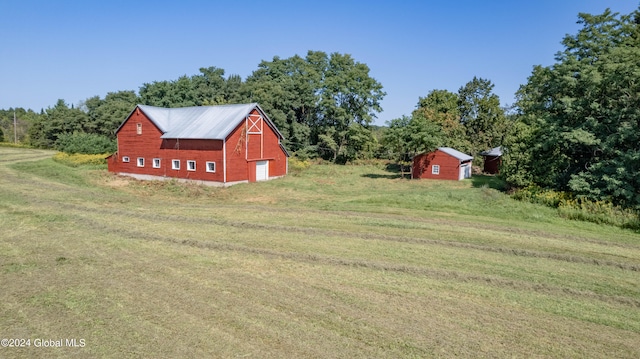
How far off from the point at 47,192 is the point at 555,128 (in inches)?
1328

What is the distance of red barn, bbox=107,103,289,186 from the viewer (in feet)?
108

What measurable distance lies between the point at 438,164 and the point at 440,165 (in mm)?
250

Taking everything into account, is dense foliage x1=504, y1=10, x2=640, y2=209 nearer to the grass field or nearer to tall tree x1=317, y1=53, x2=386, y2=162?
the grass field

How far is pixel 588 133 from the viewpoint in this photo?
24734 mm

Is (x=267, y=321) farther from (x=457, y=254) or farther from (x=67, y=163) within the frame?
(x=67, y=163)

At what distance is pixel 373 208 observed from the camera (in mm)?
23172

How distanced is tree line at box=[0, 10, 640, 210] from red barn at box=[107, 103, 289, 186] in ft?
50.1

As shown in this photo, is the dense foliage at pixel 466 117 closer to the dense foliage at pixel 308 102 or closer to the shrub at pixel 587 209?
the dense foliage at pixel 308 102

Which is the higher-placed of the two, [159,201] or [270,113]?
[270,113]

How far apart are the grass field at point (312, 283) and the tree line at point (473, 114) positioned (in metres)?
7.30

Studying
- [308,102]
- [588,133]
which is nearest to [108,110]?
[308,102]

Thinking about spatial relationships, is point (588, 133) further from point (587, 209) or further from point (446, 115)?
point (446, 115)

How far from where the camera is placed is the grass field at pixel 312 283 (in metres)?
7.85

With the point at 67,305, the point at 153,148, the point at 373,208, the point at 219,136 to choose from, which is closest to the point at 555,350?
the point at 67,305
